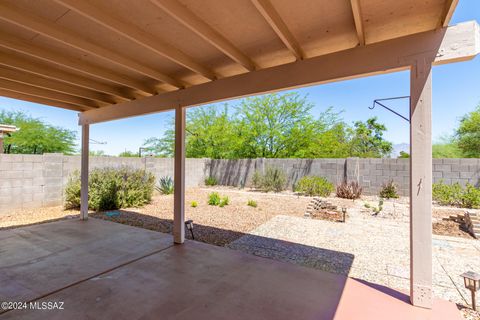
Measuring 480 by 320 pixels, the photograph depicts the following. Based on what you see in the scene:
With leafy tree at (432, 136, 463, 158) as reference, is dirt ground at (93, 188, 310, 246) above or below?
below

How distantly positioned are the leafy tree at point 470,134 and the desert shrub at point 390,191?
7384 millimetres

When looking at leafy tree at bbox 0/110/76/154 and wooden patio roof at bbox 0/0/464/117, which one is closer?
wooden patio roof at bbox 0/0/464/117

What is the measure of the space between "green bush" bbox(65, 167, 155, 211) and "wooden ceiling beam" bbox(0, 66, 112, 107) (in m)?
2.66

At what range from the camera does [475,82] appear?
1188 cm

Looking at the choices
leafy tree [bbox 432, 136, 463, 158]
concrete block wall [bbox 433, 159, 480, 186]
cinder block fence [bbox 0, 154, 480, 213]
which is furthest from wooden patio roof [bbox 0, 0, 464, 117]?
leafy tree [bbox 432, 136, 463, 158]

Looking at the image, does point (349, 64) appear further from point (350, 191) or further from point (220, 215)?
point (350, 191)

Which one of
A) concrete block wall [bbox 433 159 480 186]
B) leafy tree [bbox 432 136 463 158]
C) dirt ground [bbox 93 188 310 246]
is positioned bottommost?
dirt ground [bbox 93 188 310 246]

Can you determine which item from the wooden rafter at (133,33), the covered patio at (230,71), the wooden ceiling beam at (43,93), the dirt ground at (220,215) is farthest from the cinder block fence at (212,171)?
the wooden rafter at (133,33)

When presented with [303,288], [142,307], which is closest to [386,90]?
[303,288]

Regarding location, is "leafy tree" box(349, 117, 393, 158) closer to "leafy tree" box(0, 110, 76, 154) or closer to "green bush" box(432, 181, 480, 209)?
"green bush" box(432, 181, 480, 209)

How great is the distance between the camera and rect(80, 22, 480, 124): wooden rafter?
6.18 ft

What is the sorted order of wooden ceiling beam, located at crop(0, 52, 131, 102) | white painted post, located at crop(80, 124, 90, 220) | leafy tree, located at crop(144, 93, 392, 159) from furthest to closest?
1. leafy tree, located at crop(144, 93, 392, 159)
2. white painted post, located at crop(80, 124, 90, 220)
3. wooden ceiling beam, located at crop(0, 52, 131, 102)

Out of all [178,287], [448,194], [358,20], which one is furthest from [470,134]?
[178,287]

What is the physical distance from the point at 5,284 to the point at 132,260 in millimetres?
1241
